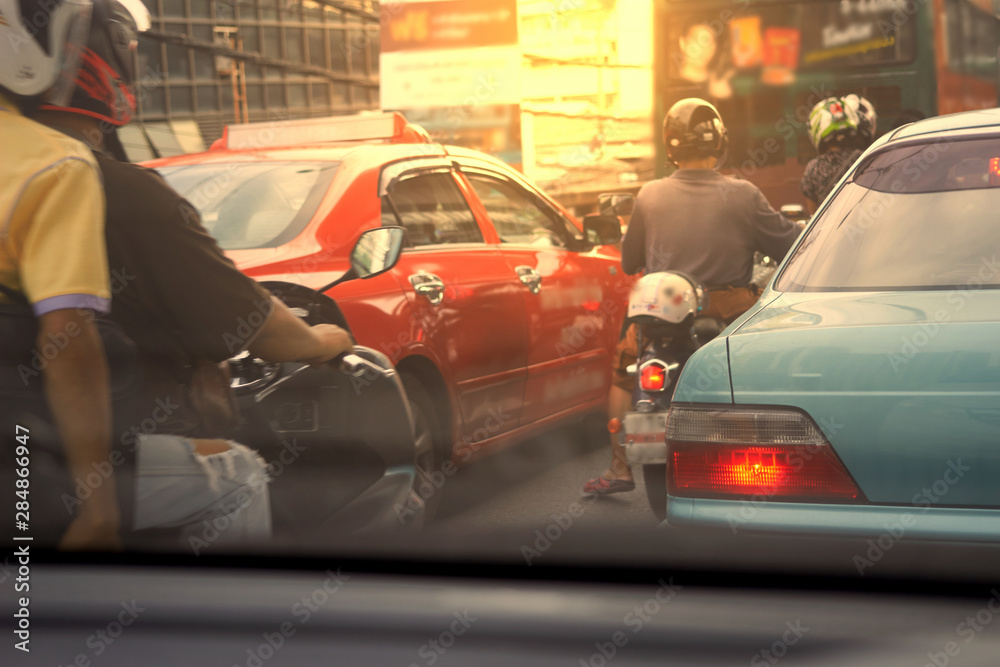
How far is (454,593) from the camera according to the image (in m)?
3.07

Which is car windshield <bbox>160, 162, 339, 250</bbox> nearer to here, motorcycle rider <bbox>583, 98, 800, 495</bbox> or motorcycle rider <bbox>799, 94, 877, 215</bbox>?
motorcycle rider <bbox>583, 98, 800, 495</bbox>

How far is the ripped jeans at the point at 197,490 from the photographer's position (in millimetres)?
2293

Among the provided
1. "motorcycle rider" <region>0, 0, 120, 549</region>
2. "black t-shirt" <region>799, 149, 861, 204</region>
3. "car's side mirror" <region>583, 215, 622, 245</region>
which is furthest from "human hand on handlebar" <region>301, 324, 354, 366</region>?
"black t-shirt" <region>799, 149, 861, 204</region>

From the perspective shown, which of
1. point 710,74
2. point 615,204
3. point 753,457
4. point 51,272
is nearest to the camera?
point 51,272

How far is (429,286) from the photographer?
4594mm

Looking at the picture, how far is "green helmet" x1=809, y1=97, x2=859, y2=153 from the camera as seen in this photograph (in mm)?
5691

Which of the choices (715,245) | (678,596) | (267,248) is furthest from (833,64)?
(678,596)

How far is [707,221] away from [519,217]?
1.33m

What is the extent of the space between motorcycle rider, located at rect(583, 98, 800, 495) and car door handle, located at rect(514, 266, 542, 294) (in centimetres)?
56

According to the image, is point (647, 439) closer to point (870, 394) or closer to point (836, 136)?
point (870, 394)

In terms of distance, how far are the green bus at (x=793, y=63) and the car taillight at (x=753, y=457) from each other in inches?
334

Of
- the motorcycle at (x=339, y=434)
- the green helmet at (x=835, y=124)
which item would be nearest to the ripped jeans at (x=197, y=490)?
the motorcycle at (x=339, y=434)

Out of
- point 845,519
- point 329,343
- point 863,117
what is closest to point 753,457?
point 845,519

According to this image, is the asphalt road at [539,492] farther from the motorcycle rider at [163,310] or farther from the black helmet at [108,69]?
the black helmet at [108,69]
